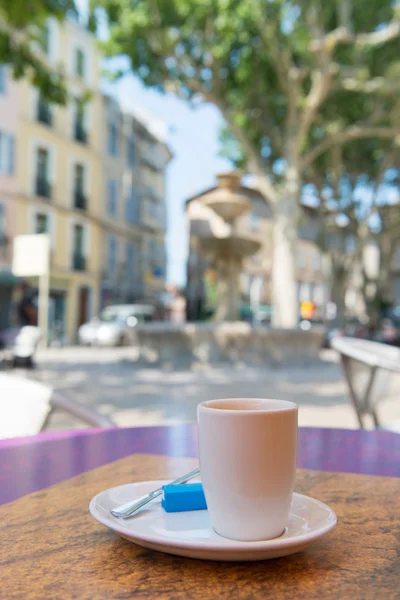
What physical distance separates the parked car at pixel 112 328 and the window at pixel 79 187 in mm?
5769

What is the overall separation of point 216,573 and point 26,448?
70cm

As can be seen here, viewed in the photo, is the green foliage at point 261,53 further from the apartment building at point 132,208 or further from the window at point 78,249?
the apartment building at point 132,208

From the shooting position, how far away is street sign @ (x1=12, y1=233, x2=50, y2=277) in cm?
740

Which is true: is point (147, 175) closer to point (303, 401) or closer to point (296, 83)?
point (296, 83)

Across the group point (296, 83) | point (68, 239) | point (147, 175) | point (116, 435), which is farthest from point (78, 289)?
point (116, 435)

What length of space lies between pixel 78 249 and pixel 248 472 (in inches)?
1085

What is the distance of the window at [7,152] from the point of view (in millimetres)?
22938

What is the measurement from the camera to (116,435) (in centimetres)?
141

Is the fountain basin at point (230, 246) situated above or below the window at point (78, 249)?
below

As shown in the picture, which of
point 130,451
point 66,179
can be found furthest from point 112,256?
point 130,451

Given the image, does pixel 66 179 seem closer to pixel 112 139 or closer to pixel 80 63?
pixel 112 139

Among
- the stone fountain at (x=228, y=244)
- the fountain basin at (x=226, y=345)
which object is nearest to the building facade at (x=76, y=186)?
the stone fountain at (x=228, y=244)

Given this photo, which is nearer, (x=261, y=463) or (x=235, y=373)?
(x=261, y=463)

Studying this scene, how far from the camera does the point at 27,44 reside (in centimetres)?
682
